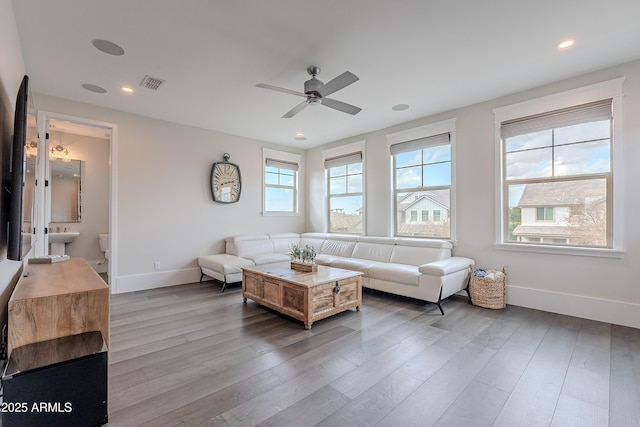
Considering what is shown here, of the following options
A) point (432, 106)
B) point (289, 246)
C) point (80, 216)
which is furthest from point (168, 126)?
point (432, 106)

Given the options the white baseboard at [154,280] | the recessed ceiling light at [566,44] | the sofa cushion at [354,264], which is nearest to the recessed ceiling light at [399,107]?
the recessed ceiling light at [566,44]

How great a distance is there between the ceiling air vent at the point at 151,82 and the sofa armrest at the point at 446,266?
394 cm

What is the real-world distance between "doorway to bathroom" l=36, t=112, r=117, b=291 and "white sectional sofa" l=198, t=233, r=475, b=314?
7.78ft

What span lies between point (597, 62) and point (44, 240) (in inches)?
279

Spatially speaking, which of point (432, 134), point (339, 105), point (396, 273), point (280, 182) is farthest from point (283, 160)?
point (396, 273)

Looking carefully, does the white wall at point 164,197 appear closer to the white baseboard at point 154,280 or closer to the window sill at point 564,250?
the white baseboard at point 154,280

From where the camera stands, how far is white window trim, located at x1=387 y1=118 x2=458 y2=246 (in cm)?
441

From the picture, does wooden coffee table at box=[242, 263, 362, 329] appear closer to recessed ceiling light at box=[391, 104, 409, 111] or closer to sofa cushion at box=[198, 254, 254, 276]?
sofa cushion at box=[198, 254, 254, 276]

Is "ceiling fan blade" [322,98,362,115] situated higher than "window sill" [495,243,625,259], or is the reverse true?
"ceiling fan blade" [322,98,362,115]

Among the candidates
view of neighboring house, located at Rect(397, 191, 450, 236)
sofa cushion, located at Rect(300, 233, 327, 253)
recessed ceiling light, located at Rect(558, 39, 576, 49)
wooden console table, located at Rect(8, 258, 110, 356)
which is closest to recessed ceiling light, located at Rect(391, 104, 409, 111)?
view of neighboring house, located at Rect(397, 191, 450, 236)

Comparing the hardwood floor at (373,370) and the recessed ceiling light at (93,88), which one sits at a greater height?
the recessed ceiling light at (93,88)

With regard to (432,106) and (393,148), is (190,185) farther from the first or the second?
(432,106)

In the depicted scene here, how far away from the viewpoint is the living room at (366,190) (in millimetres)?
3100

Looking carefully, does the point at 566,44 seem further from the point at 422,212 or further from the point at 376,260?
the point at 376,260
